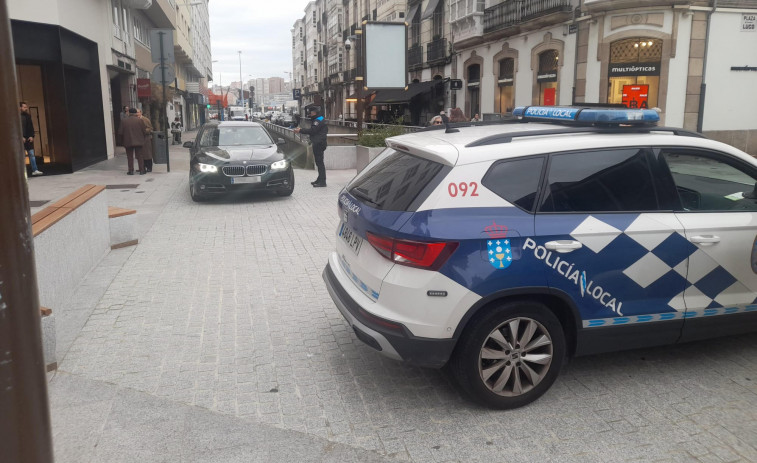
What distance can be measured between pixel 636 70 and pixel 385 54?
861cm

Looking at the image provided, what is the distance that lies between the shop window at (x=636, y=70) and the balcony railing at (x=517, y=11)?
2.67 metres

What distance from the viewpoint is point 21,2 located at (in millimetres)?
14750

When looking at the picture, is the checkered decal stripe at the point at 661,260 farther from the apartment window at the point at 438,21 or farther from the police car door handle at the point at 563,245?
the apartment window at the point at 438,21

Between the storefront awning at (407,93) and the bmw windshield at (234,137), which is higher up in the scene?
the storefront awning at (407,93)

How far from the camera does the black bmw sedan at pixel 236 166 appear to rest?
37.9 feet

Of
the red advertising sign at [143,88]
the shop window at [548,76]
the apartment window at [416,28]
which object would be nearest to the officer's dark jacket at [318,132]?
the shop window at [548,76]

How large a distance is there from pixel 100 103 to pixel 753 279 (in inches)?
771

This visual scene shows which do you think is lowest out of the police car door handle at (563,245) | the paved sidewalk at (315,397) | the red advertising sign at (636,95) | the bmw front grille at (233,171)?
the paved sidewalk at (315,397)

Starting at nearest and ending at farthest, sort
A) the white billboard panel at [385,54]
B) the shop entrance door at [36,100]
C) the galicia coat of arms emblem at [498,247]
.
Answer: the galicia coat of arms emblem at [498,247] < the shop entrance door at [36,100] < the white billboard panel at [385,54]

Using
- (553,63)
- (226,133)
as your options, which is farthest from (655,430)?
(553,63)

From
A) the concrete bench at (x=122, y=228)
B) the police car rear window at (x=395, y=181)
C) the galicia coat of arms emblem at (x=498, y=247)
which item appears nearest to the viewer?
the galicia coat of arms emblem at (x=498, y=247)

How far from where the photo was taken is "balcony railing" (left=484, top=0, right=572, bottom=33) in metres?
23.0

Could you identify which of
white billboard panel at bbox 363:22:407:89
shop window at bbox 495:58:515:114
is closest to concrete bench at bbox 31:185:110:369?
white billboard panel at bbox 363:22:407:89

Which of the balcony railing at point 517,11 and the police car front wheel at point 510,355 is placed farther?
the balcony railing at point 517,11
